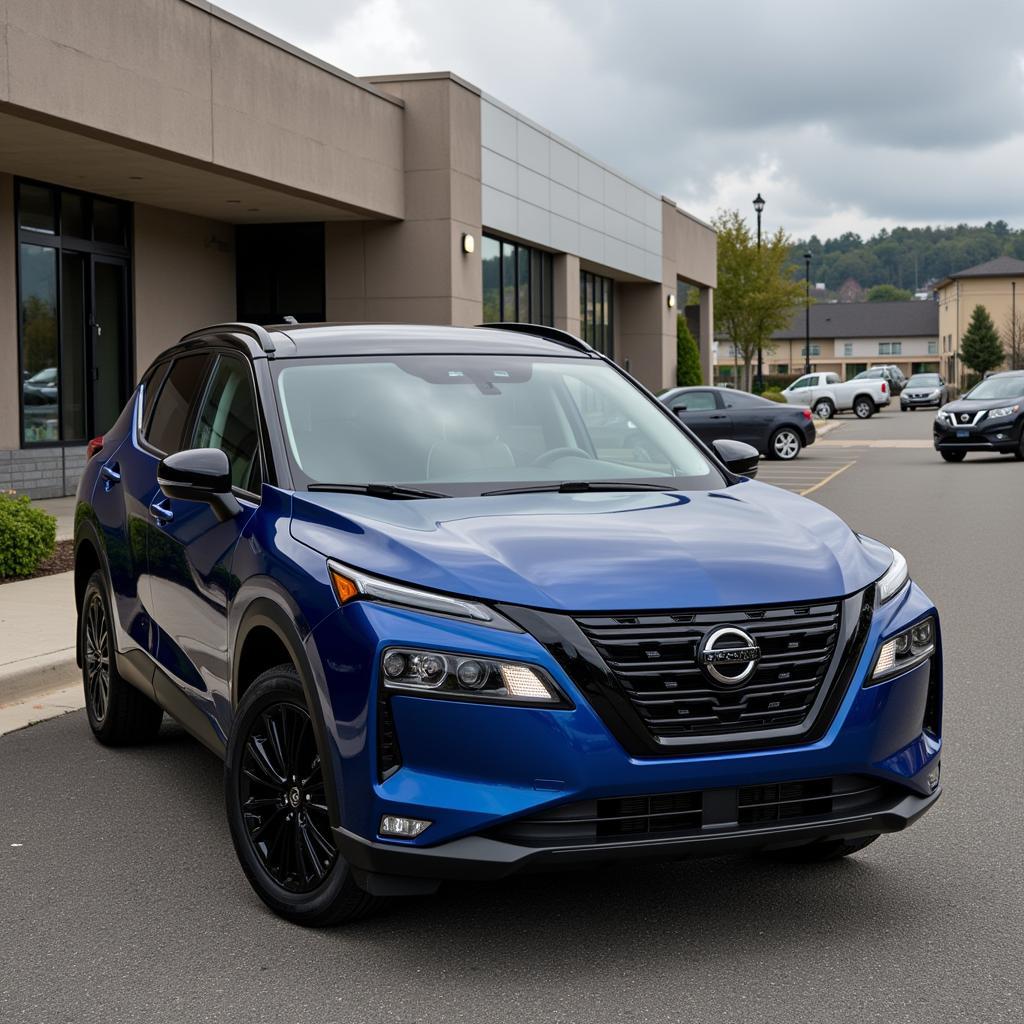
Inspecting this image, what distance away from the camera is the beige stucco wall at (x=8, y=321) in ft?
64.1

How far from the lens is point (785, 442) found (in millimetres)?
29656

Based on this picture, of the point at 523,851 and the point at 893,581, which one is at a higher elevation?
the point at 893,581

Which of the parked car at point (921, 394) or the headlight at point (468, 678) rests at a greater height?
the parked car at point (921, 394)

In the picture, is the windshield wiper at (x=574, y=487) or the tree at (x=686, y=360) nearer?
the windshield wiper at (x=574, y=487)

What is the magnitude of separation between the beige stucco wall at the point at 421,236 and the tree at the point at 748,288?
41.0 meters

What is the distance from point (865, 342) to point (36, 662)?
138783mm

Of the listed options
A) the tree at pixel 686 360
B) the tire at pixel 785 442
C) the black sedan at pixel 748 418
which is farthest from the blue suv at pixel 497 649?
the tree at pixel 686 360

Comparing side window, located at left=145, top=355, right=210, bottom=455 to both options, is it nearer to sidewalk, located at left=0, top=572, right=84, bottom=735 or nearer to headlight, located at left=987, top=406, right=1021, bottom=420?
sidewalk, located at left=0, top=572, right=84, bottom=735

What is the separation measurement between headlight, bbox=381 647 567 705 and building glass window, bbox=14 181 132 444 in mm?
17511

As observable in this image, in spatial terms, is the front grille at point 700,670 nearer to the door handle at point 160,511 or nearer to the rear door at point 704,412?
the door handle at point 160,511

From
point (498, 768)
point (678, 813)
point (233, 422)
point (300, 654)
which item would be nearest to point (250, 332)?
point (233, 422)

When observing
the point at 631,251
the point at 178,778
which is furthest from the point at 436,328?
the point at 631,251

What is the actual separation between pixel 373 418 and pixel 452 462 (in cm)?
34

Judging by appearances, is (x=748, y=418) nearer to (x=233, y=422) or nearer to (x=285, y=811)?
(x=233, y=422)
